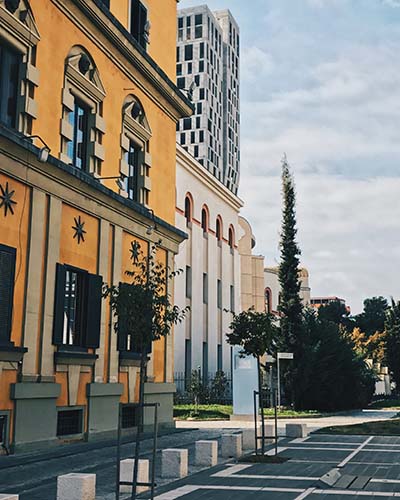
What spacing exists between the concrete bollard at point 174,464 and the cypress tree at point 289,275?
23.4 meters

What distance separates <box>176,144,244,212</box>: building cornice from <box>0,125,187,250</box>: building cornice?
52.0 ft

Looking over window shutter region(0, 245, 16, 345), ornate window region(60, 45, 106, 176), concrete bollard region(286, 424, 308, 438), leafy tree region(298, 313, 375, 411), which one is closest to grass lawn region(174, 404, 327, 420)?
leafy tree region(298, 313, 375, 411)

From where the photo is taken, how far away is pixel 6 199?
47.3ft

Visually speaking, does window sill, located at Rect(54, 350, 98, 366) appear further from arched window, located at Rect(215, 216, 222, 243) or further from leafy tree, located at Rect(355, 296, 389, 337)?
leafy tree, located at Rect(355, 296, 389, 337)

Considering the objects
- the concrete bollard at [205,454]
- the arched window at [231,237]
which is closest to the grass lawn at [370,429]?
the concrete bollard at [205,454]

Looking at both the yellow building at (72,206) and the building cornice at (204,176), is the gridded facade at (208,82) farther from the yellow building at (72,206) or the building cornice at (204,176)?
the yellow building at (72,206)

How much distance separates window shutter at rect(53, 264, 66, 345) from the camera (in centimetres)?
1612

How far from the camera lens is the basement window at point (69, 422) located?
16656 mm

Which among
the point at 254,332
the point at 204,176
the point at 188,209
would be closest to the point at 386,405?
the point at 188,209

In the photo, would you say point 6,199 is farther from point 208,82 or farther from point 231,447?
point 208,82

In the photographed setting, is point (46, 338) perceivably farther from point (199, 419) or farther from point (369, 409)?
point (369, 409)

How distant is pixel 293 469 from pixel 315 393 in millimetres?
21243

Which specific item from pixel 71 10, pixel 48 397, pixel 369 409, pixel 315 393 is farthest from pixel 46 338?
pixel 369 409

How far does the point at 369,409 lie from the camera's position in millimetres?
39812
